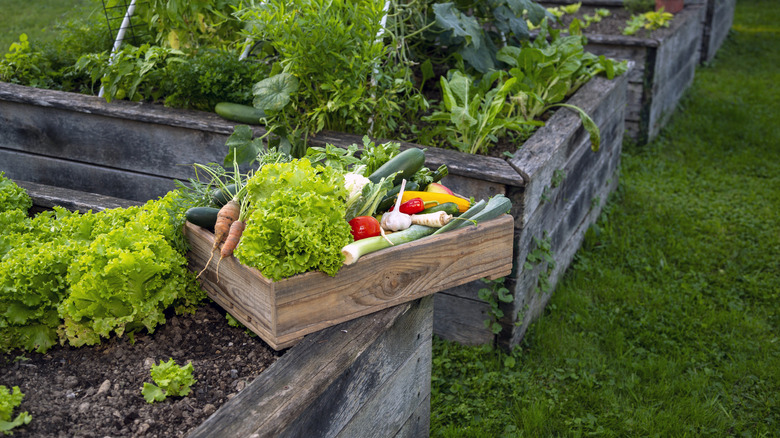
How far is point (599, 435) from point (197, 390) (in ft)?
5.92

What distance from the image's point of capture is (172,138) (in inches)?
137

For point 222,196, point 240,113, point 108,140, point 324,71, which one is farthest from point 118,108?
point 222,196

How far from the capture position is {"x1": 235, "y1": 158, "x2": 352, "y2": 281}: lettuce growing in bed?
1.72 m

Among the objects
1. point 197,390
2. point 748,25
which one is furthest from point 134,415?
point 748,25

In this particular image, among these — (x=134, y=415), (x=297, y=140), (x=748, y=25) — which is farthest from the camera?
(x=748, y=25)

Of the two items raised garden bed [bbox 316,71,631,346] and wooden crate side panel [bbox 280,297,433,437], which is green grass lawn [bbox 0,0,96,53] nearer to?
raised garden bed [bbox 316,71,631,346]

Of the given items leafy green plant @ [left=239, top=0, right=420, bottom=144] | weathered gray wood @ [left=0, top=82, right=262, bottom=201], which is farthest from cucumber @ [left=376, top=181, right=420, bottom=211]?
weathered gray wood @ [left=0, top=82, right=262, bottom=201]

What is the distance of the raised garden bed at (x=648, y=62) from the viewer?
570 centimetres

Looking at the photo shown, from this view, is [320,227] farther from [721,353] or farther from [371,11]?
[721,353]

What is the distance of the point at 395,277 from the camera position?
196 cm

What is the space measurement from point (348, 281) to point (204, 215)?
51cm

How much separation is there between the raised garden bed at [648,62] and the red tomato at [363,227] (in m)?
4.45

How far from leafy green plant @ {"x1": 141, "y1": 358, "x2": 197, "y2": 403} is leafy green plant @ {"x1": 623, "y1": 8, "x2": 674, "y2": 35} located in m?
5.25

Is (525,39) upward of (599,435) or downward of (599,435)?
upward
